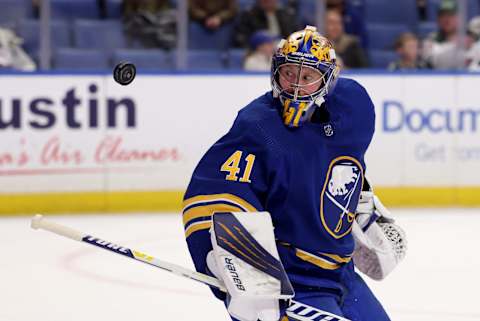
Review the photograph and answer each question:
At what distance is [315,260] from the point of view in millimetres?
2793

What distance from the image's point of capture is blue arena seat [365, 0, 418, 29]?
7.75 m

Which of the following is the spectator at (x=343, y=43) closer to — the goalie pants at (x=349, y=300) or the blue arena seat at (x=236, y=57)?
the blue arena seat at (x=236, y=57)

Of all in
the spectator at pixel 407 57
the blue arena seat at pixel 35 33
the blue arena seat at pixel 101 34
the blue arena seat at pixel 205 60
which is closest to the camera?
the blue arena seat at pixel 35 33

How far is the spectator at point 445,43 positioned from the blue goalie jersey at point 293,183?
4.91m

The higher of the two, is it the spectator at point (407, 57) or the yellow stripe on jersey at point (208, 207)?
the yellow stripe on jersey at point (208, 207)

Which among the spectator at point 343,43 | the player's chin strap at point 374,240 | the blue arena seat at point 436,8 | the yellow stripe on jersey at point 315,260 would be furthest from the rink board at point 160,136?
the yellow stripe on jersey at point 315,260

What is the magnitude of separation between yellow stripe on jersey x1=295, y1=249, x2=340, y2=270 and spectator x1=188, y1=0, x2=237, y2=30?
471cm

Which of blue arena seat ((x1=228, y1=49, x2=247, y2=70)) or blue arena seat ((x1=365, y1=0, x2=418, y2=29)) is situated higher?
blue arena seat ((x1=365, y1=0, x2=418, y2=29))

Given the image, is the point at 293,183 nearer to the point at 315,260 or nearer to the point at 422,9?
the point at 315,260

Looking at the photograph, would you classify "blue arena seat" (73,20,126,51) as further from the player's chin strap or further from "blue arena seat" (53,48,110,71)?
the player's chin strap

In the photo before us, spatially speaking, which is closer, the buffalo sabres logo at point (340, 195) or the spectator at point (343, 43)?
the buffalo sabres logo at point (340, 195)

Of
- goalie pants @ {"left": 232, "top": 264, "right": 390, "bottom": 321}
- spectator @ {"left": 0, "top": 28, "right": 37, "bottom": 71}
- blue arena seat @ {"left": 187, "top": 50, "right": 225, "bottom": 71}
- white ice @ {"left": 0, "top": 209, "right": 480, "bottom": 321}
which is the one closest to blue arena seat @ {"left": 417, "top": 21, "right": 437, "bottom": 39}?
blue arena seat @ {"left": 187, "top": 50, "right": 225, "bottom": 71}

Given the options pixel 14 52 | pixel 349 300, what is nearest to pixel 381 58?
pixel 14 52

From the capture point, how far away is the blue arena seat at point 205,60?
7.32 meters
